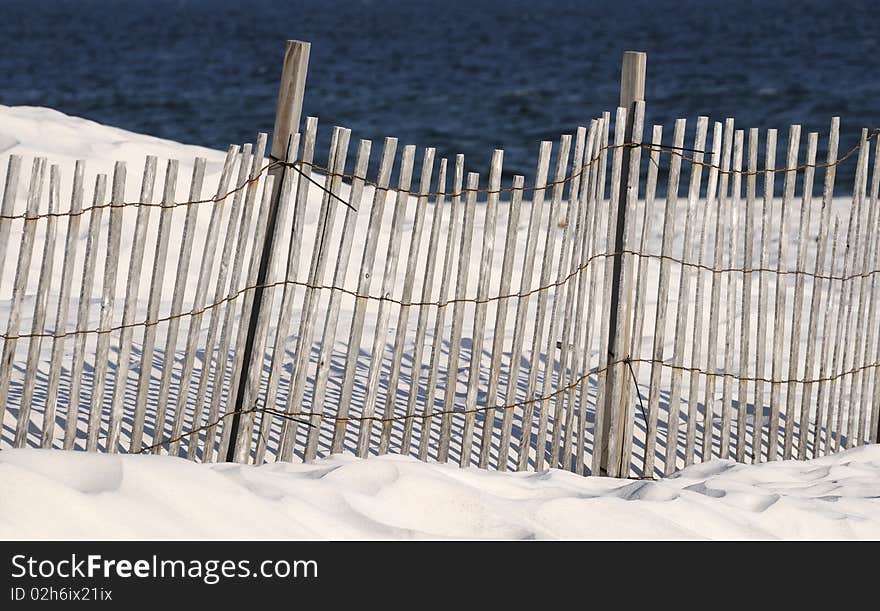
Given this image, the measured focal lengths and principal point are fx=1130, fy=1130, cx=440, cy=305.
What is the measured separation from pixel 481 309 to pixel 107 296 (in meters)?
1.31

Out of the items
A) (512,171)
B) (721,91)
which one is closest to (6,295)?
(512,171)

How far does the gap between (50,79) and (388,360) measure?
1125 inches

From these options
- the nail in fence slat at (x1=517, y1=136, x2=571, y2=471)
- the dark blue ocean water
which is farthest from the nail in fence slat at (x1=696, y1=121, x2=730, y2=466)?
the dark blue ocean water

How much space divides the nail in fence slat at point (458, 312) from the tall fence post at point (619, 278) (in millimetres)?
598

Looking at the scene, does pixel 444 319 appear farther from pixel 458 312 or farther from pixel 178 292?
pixel 178 292

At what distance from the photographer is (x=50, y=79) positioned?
31.4m

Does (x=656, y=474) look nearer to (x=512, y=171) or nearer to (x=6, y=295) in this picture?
(x=6, y=295)

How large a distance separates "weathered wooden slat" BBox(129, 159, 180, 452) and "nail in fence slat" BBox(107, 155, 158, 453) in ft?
0.16

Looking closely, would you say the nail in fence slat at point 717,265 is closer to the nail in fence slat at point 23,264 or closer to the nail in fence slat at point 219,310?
the nail in fence slat at point 219,310

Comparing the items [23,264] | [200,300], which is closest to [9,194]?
[23,264]

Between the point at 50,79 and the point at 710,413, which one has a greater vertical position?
the point at 50,79

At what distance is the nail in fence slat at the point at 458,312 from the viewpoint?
402 centimetres
